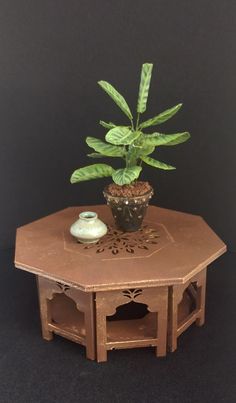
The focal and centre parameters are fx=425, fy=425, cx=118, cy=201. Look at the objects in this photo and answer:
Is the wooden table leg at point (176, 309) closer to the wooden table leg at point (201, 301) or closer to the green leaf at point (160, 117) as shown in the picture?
the wooden table leg at point (201, 301)

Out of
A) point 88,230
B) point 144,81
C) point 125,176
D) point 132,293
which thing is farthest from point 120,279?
point 144,81

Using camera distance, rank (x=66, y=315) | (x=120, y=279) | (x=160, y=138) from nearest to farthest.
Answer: (x=120, y=279) → (x=160, y=138) → (x=66, y=315)

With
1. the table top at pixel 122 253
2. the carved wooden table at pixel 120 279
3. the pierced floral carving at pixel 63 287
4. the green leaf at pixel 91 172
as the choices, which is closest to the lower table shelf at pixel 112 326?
the carved wooden table at pixel 120 279

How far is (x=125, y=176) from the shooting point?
1812 millimetres

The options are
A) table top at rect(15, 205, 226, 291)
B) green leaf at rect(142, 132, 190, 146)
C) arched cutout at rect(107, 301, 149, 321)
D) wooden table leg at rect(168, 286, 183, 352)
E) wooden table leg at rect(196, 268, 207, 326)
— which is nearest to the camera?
table top at rect(15, 205, 226, 291)

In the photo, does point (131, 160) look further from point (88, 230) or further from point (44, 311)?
point (44, 311)

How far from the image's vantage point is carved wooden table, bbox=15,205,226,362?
166 centimetres

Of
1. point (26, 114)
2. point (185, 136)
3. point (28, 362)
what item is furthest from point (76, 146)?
point (28, 362)

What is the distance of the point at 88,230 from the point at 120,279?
0.32 meters

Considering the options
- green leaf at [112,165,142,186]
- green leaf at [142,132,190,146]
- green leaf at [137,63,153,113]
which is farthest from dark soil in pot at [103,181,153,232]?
green leaf at [137,63,153,113]

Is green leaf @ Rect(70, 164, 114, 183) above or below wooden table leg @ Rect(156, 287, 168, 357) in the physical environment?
above

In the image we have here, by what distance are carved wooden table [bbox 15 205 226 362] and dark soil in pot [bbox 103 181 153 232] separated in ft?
0.23

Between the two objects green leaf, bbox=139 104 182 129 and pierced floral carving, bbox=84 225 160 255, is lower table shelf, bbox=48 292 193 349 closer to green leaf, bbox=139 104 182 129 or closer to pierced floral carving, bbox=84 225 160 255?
pierced floral carving, bbox=84 225 160 255

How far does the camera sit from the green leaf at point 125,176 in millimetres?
1797
